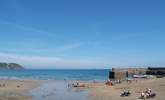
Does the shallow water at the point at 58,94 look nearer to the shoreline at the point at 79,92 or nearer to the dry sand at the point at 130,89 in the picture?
the shoreline at the point at 79,92

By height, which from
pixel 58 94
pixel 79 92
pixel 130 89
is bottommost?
pixel 58 94

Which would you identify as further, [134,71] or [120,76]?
[134,71]

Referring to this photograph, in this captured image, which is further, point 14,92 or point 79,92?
point 79,92

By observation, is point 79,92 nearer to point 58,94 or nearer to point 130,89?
point 58,94

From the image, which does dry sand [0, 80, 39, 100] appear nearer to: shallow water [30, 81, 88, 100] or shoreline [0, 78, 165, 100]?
shoreline [0, 78, 165, 100]

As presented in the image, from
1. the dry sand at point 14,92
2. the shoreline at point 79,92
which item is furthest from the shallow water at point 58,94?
the dry sand at point 14,92

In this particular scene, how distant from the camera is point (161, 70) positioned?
94.3 m

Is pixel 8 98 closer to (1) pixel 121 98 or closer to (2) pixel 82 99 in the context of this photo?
(2) pixel 82 99

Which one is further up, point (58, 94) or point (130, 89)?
point (130, 89)

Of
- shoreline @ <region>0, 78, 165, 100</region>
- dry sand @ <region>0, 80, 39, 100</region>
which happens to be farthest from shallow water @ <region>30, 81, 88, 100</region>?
dry sand @ <region>0, 80, 39, 100</region>

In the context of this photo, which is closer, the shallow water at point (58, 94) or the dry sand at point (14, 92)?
the dry sand at point (14, 92)

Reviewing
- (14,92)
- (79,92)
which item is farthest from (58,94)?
(14,92)

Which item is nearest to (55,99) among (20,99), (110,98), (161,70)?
(20,99)

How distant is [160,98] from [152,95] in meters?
1.65
